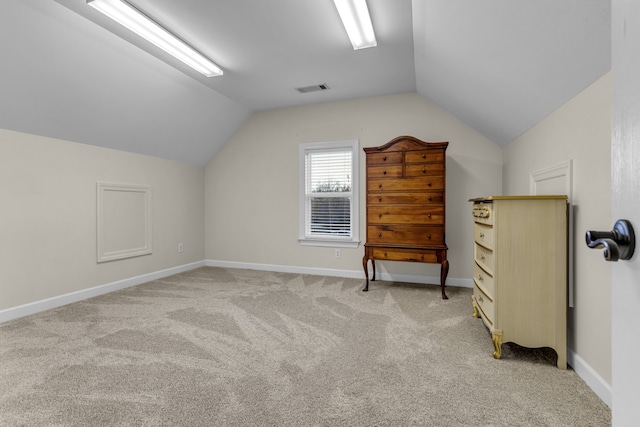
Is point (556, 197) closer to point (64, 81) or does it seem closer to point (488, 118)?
point (488, 118)

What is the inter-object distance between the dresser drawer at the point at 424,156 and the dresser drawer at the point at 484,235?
40.9 inches

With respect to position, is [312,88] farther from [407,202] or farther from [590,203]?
[590,203]

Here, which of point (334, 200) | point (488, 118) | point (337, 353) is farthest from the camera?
point (334, 200)

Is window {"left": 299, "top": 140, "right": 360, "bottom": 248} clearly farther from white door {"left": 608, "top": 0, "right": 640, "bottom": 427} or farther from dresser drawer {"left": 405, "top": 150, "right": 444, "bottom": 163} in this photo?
white door {"left": 608, "top": 0, "right": 640, "bottom": 427}

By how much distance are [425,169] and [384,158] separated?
1.59 feet

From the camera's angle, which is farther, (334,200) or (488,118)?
(334,200)

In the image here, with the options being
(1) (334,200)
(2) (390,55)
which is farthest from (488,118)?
(1) (334,200)

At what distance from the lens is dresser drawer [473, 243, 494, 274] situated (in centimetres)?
231

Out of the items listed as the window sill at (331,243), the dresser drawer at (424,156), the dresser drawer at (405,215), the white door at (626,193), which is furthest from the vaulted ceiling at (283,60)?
the window sill at (331,243)

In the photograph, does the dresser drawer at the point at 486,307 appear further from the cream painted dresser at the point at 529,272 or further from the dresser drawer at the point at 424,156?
the dresser drawer at the point at 424,156

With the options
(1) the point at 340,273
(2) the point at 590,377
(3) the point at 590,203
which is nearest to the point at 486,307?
(2) the point at 590,377

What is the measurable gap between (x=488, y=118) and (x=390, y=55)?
1252 mm

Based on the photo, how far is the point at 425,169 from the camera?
11.8ft

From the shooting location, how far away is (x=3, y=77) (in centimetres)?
250
